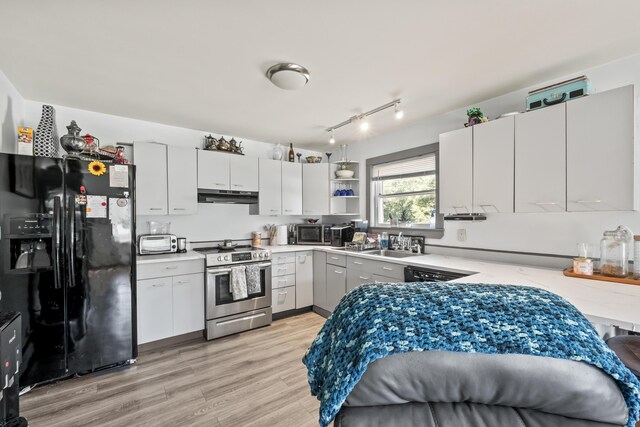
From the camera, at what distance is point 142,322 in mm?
2639

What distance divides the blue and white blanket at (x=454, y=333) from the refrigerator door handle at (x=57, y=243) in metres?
2.43

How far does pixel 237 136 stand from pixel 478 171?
3.02 metres

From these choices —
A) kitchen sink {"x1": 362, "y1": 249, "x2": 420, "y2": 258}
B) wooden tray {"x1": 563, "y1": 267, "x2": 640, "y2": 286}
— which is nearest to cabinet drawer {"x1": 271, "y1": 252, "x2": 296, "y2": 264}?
kitchen sink {"x1": 362, "y1": 249, "x2": 420, "y2": 258}

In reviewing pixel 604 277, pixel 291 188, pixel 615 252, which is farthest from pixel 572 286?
pixel 291 188

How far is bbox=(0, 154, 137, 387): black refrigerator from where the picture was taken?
6.59 feet

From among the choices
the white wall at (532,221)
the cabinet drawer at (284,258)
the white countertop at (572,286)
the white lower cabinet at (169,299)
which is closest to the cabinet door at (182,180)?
the white lower cabinet at (169,299)

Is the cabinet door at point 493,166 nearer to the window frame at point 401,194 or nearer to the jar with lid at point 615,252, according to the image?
the jar with lid at point 615,252

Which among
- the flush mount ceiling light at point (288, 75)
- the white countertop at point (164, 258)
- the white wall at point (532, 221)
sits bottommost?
the white countertop at point (164, 258)

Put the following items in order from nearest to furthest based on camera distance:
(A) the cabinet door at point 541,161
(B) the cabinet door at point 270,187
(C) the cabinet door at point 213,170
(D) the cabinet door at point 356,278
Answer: (A) the cabinet door at point 541,161 < (D) the cabinet door at point 356,278 < (C) the cabinet door at point 213,170 < (B) the cabinet door at point 270,187

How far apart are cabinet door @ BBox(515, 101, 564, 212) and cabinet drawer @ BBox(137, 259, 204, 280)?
10.0ft

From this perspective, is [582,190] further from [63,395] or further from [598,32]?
[63,395]

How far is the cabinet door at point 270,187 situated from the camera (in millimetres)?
3730

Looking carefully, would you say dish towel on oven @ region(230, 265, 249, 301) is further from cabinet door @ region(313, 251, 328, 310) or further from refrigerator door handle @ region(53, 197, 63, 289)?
refrigerator door handle @ region(53, 197, 63, 289)

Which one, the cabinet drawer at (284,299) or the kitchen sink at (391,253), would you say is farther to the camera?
the cabinet drawer at (284,299)
